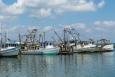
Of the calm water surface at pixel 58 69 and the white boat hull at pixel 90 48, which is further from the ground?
the white boat hull at pixel 90 48

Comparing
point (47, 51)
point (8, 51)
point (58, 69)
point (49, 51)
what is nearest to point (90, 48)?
point (49, 51)

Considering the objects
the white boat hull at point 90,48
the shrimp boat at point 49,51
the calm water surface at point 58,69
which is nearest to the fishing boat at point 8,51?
the calm water surface at point 58,69

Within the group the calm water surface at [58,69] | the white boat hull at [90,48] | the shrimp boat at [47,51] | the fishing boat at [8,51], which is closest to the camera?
the calm water surface at [58,69]

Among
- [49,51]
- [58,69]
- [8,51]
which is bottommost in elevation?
[58,69]

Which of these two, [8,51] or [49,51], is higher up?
[8,51]

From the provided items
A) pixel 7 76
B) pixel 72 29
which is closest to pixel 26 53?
pixel 72 29

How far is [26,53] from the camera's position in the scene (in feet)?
402

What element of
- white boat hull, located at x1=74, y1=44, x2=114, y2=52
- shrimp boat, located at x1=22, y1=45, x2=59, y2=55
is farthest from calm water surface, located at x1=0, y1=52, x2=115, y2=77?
white boat hull, located at x1=74, y1=44, x2=114, y2=52

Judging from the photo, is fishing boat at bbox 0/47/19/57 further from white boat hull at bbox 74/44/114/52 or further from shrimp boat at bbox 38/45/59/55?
white boat hull at bbox 74/44/114/52

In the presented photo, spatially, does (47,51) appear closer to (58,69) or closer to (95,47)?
(95,47)

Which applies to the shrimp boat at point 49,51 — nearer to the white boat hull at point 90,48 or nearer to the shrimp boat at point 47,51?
the shrimp boat at point 47,51

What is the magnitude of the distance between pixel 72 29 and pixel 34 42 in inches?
591

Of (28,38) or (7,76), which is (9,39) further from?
(7,76)

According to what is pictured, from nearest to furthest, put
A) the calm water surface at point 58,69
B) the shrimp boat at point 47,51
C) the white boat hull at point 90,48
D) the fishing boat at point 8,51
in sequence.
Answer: the calm water surface at point 58,69 < the fishing boat at point 8,51 < the shrimp boat at point 47,51 < the white boat hull at point 90,48
